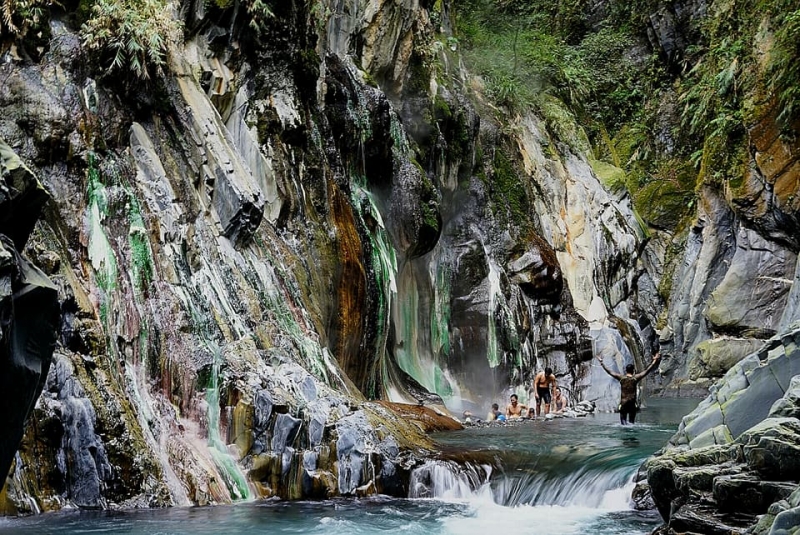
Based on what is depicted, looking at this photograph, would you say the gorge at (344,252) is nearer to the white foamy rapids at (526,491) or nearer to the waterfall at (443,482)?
the waterfall at (443,482)

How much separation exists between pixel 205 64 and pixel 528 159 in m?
17.1

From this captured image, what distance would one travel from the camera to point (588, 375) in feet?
78.5

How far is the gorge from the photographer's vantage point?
8469 millimetres

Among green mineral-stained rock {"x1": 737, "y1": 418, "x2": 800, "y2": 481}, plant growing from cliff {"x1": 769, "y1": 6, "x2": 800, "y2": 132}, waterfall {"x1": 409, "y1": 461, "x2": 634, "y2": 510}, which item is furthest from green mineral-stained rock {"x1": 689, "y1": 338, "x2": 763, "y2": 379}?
green mineral-stained rock {"x1": 737, "y1": 418, "x2": 800, "y2": 481}

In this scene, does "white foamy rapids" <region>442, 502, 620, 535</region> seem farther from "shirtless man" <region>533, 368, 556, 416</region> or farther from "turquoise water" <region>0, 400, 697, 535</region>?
"shirtless man" <region>533, 368, 556, 416</region>

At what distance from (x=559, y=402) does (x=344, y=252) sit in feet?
28.7

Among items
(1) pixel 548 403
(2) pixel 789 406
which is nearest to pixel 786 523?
(2) pixel 789 406

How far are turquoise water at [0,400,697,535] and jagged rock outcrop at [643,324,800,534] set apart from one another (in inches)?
50.0

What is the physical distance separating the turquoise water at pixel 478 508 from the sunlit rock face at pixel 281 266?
485 mm

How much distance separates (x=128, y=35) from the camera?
1291cm

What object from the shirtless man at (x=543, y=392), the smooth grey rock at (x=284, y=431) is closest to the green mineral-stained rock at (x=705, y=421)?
the smooth grey rock at (x=284, y=431)

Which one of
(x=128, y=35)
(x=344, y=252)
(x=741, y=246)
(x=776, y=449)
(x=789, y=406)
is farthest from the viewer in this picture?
(x=741, y=246)

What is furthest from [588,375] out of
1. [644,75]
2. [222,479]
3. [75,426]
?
[644,75]

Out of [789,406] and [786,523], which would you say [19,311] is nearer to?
[786,523]
